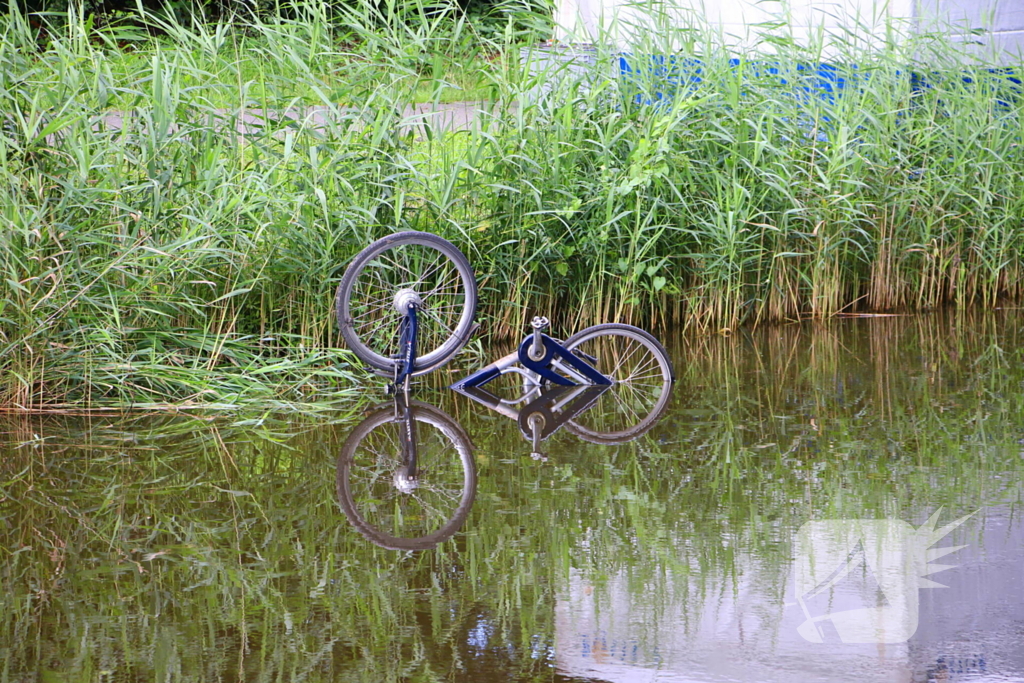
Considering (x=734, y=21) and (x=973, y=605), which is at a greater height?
(x=734, y=21)

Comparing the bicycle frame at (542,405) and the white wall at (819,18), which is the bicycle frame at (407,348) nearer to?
the bicycle frame at (542,405)

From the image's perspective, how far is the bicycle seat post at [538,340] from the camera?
662cm

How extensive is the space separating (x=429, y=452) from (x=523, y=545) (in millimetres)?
1415

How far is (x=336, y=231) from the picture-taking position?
7.23 meters

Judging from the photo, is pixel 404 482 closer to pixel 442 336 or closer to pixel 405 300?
pixel 405 300

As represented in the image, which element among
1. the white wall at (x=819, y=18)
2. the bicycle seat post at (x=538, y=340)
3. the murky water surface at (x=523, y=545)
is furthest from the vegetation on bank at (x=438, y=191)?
the bicycle seat post at (x=538, y=340)

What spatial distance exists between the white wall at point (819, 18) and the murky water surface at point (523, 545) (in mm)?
3621

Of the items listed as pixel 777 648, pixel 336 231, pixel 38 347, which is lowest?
pixel 777 648

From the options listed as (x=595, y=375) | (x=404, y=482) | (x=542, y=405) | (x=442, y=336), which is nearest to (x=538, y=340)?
(x=542, y=405)

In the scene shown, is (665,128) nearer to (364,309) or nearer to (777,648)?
(364,309)

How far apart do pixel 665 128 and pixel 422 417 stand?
3.13 m

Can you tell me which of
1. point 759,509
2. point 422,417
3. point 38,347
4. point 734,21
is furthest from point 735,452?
point 734,21

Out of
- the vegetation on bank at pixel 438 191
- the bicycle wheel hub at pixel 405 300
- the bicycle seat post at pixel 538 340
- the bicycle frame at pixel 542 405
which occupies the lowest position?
the bicycle frame at pixel 542 405

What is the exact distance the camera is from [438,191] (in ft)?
25.0
